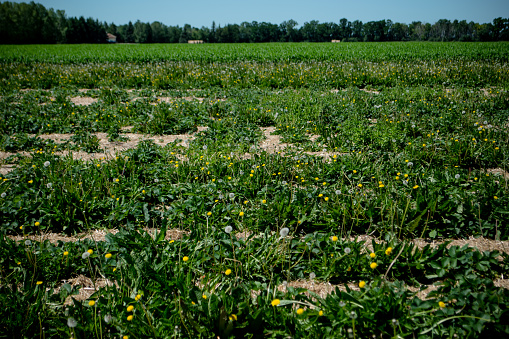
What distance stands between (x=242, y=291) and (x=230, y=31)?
374ft

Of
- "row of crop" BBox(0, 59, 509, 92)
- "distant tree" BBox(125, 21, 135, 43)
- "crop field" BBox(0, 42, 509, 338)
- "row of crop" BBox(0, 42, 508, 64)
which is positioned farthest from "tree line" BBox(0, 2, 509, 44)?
"crop field" BBox(0, 42, 509, 338)

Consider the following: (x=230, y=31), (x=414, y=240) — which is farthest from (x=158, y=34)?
(x=414, y=240)

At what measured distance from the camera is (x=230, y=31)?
10306 cm

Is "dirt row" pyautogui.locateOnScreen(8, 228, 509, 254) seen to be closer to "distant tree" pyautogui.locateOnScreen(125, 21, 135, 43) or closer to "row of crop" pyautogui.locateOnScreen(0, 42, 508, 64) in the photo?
"row of crop" pyautogui.locateOnScreen(0, 42, 508, 64)

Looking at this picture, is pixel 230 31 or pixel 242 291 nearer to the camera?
pixel 242 291

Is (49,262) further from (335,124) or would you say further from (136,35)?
(136,35)

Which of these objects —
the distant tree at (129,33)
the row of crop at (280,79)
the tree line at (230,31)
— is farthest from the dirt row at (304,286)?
the distant tree at (129,33)

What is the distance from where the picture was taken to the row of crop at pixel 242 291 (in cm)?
184

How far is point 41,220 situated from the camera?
126 inches

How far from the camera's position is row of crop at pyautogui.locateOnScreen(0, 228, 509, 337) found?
1843 millimetres

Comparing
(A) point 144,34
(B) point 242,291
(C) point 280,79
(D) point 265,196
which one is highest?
(A) point 144,34

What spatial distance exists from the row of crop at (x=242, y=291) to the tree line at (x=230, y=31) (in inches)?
3710

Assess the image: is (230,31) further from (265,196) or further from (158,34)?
(265,196)

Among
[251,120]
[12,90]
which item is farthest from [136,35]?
[251,120]
